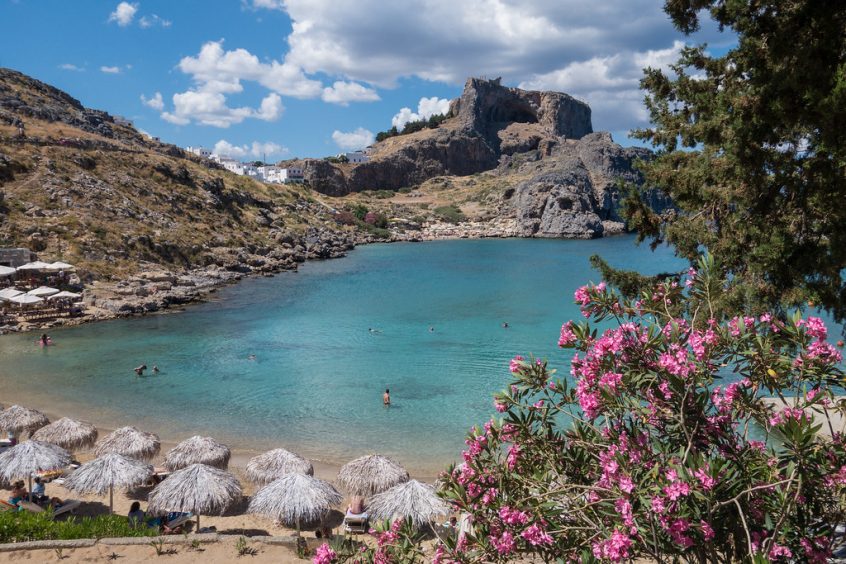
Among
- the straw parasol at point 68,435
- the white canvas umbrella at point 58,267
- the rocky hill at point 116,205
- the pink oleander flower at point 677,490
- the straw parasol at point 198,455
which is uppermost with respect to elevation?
the rocky hill at point 116,205

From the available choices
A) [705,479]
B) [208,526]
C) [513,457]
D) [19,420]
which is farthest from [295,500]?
[19,420]

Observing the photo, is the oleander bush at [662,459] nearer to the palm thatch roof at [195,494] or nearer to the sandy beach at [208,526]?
the sandy beach at [208,526]

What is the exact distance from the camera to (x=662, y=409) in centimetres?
465

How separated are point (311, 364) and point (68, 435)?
41.5ft

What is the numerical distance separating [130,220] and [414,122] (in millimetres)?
138798

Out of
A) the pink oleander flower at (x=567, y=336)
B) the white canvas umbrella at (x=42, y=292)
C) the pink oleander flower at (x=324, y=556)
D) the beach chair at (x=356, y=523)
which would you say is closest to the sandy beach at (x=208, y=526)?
the beach chair at (x=356, y=523)

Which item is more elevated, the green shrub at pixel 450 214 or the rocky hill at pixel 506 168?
the rocky hill at pixel 506 168

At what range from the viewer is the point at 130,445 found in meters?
15.2

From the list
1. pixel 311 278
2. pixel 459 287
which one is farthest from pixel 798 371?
pixel 311 278

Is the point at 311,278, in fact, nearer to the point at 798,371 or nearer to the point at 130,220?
the point at 130,220

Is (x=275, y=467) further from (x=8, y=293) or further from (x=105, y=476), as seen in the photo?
(x=8, y=293)

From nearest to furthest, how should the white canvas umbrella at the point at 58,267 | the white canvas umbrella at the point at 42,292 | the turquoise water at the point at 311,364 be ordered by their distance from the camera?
the turquoise water at the point at 311,364
the white canvas umbrella at the point at 42,292
the white canvas umbrella at the point at 58,267

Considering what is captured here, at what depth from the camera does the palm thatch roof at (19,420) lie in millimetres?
16859

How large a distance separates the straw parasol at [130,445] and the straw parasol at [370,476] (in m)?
5.17
